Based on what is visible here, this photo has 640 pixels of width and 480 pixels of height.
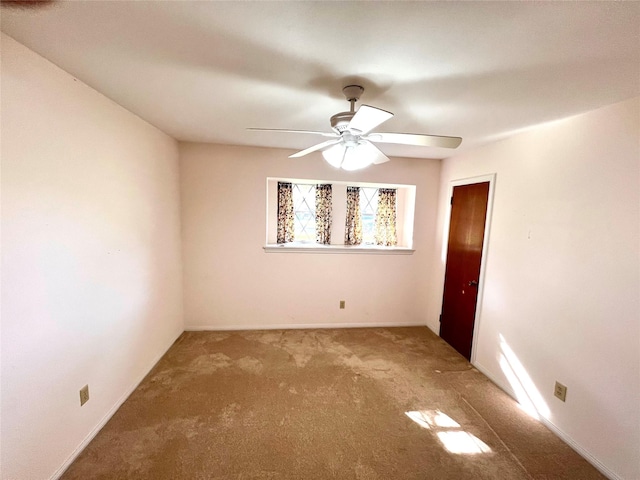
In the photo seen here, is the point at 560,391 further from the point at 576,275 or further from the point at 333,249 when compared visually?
the point at 333,249

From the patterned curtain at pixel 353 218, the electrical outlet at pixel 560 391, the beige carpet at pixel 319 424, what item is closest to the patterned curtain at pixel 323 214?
the patterned curtain at pixel 353 218

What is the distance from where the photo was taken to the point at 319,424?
1.91m

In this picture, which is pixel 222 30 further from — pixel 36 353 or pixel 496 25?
pixel 36 353

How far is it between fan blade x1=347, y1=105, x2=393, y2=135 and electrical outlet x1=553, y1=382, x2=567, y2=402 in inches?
89.1

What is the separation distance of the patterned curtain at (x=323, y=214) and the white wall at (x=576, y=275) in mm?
1959

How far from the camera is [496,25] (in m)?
0.99

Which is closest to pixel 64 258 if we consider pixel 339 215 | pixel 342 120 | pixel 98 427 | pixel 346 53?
pixel 98 427

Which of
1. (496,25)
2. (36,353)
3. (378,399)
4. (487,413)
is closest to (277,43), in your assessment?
(496,25)

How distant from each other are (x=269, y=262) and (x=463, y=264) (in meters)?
2.31

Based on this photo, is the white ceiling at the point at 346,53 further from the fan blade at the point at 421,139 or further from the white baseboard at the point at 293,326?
the white baseboard at the point at 293,326

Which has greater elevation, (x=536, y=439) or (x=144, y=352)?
(x=144, y=352)

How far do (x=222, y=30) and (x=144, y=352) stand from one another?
261cm

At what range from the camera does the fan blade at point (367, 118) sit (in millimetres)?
1159

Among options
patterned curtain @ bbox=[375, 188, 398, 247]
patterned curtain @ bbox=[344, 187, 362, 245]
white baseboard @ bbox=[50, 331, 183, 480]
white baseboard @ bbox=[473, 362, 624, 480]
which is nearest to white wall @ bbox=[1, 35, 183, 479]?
white baseboard @ bbox=[50, 331, 183, 480]
